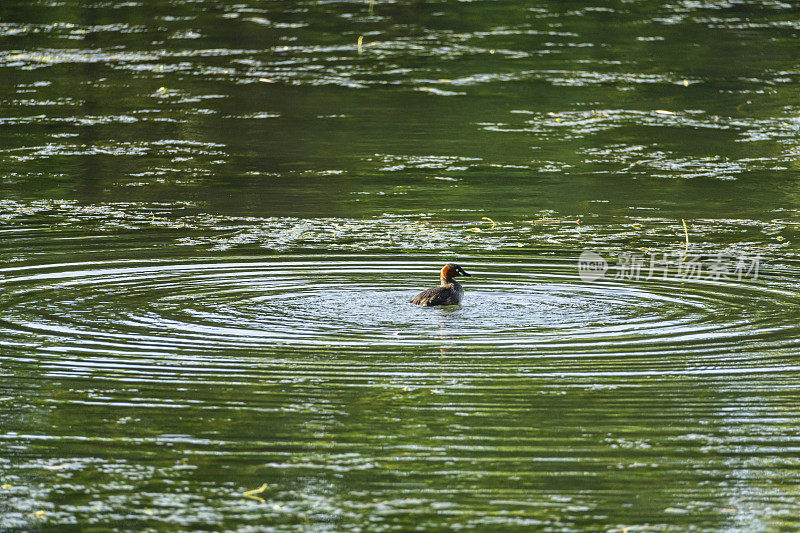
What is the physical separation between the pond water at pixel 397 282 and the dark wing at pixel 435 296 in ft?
0.57

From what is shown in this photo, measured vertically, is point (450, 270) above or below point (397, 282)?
above

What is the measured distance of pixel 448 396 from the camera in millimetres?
8320

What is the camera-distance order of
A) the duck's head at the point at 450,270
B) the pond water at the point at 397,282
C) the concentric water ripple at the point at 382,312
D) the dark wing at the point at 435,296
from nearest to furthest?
the pond water at the point at 397,282 < the concentric water ripple at the point at 382,312 < the dark wing at the point at 435,296 < the duck's head at the point at 450,270

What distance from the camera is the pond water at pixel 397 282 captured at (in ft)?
22.7

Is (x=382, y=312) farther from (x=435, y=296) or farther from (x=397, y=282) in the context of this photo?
(x=397, y=282)

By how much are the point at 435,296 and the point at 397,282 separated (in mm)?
1097

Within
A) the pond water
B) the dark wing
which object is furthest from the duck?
the pond water

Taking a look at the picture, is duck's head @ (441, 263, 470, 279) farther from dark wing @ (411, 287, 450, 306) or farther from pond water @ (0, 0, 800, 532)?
dark wing @ (411, 287, 450, 306)

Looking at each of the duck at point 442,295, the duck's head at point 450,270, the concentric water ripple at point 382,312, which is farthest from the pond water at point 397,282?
the duck's head at point 450,270

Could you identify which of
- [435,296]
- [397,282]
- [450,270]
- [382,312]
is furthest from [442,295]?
[397,282]

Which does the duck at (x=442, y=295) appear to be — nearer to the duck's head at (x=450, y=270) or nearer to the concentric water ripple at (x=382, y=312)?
the concentric water ripple at (x=382, y=312)

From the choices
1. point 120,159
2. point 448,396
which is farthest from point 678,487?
point 120,159

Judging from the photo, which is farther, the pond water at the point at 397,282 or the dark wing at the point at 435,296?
the dark wing at the point at 435,296

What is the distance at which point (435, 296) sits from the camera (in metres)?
10.6
